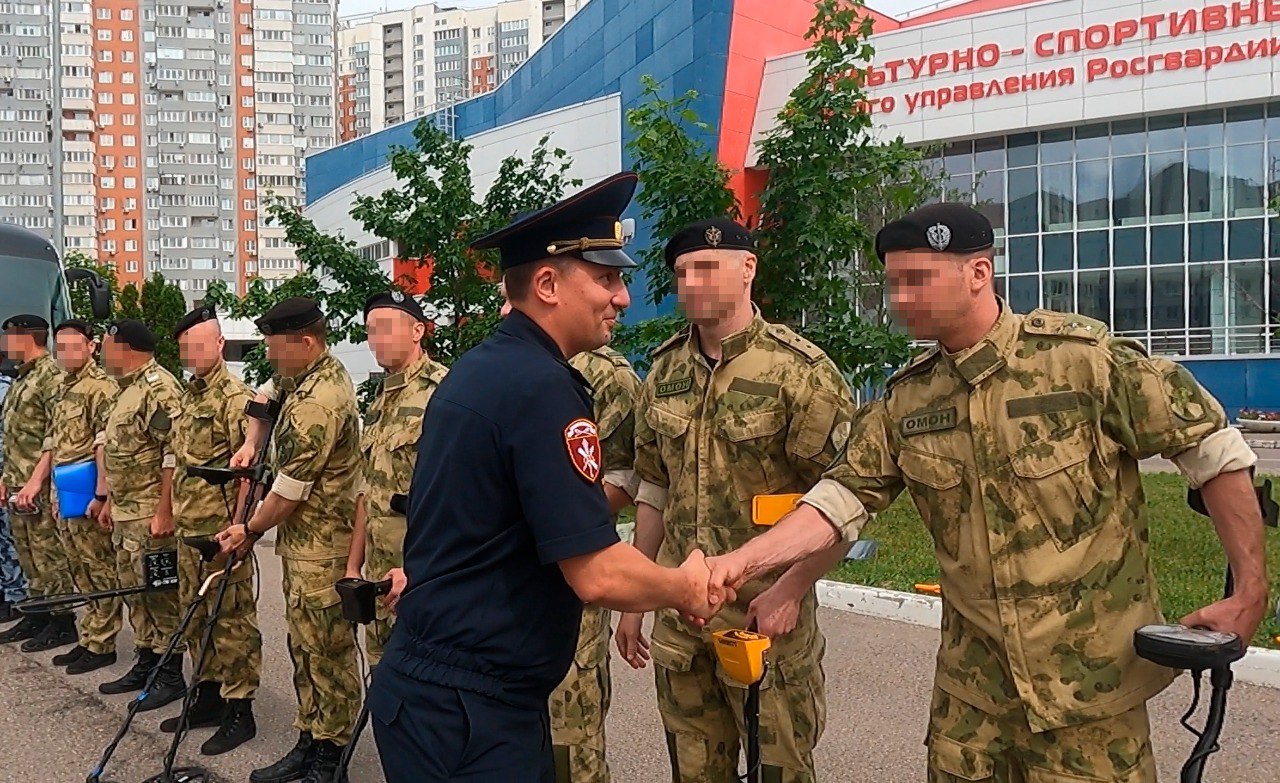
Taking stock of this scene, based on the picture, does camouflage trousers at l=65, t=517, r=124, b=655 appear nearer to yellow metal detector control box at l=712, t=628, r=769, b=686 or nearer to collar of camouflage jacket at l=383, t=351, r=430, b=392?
collar of camouflage jacket at l=383, t=351, r=430, b=392

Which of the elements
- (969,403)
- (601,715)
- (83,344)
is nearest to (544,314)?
(969,403)

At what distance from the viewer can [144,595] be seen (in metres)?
5.73

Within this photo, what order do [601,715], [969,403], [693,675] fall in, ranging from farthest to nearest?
1. [601,715]
2. [693,675]
3. [969,403]

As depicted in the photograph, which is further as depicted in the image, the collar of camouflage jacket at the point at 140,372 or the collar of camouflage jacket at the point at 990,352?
the collar of camouflage jacket at the point at 140,372

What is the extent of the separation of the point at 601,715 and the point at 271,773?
1.72m

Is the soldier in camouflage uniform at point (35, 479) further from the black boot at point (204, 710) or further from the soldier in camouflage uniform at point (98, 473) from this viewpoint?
the black boot at point (204, 710)

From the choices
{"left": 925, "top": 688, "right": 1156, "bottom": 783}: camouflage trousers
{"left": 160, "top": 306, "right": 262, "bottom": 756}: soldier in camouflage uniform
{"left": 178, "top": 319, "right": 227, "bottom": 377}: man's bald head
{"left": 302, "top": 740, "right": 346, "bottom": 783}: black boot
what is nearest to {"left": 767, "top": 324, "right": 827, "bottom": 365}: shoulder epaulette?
{"left": 925, "top": 688, "right": 1156, "bottom": 783}: camouflage trousers

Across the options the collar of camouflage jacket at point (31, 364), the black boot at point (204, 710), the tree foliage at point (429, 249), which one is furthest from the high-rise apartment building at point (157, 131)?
the black boot at point (204, 710)

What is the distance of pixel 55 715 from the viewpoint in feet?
17.8

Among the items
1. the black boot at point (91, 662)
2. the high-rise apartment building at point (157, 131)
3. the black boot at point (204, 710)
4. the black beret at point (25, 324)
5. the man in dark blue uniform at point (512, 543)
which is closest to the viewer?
the man in dark blue uniform at point (512, 543)

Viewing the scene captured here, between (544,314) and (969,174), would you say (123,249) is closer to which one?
(969,174)

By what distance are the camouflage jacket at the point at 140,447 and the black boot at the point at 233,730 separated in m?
1.35

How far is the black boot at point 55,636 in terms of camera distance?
6895mm

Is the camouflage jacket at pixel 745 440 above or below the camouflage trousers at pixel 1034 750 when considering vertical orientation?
above
